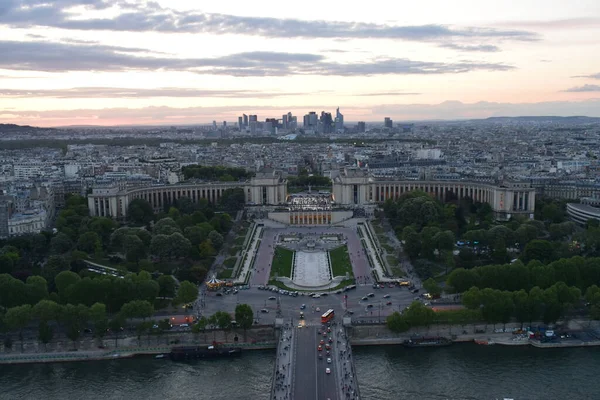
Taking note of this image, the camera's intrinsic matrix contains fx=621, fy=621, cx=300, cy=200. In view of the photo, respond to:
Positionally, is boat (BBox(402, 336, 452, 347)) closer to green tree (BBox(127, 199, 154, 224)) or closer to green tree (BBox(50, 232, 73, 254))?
green tree (BBox(50, 232, 73, 254))

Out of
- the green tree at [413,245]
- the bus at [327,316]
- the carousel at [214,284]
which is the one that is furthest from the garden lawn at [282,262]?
the bus at [327,316]

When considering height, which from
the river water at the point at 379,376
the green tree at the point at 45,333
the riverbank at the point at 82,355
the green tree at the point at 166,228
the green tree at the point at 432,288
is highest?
the green tree at the point at 166,228

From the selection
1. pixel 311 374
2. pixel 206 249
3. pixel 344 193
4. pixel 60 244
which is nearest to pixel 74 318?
pixel 311 374

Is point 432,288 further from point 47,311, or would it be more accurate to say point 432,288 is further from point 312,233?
point 312,233

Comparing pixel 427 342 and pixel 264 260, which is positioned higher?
pixel 264 260

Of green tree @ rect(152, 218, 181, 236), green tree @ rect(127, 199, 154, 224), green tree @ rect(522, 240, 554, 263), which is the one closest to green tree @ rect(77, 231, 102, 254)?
green tree @ rect(152, 218, 181, 236)

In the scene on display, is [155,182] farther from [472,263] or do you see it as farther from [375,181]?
[472,263]

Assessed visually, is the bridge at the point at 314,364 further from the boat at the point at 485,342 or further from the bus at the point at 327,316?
the boat at the point at 485,342
